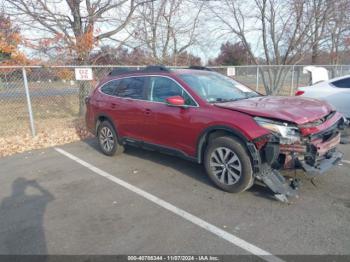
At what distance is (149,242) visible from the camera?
109 inches

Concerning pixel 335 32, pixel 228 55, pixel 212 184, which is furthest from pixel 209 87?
pixel 228 55

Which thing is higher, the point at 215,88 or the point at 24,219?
the point at 215,88

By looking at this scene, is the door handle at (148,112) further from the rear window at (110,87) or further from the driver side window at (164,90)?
the rear window at (110,87)

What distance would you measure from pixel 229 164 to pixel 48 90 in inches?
343

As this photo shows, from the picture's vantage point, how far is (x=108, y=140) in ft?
18.6

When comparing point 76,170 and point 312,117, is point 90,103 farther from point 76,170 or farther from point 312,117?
point 312,117

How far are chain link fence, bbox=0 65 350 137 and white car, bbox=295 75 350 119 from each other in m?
3.33

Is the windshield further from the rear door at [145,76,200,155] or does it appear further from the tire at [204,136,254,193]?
the tire at [204,136,254,193]

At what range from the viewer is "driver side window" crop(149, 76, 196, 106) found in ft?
13.5

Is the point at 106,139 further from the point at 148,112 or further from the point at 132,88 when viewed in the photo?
the point at 148,112

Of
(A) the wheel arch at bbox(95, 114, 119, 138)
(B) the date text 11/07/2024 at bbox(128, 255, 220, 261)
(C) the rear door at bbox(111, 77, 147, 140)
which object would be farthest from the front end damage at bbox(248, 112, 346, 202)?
(A) the wheel arch at bbox(95, 114, 119, 138)

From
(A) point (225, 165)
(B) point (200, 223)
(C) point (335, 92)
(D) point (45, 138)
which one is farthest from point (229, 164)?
(D) point (45, 138)

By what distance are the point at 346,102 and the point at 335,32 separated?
24.5 feet

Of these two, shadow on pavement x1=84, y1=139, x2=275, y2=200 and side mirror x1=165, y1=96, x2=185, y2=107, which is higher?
side mirror x1=165, y1=96, x2=185, y2=107
